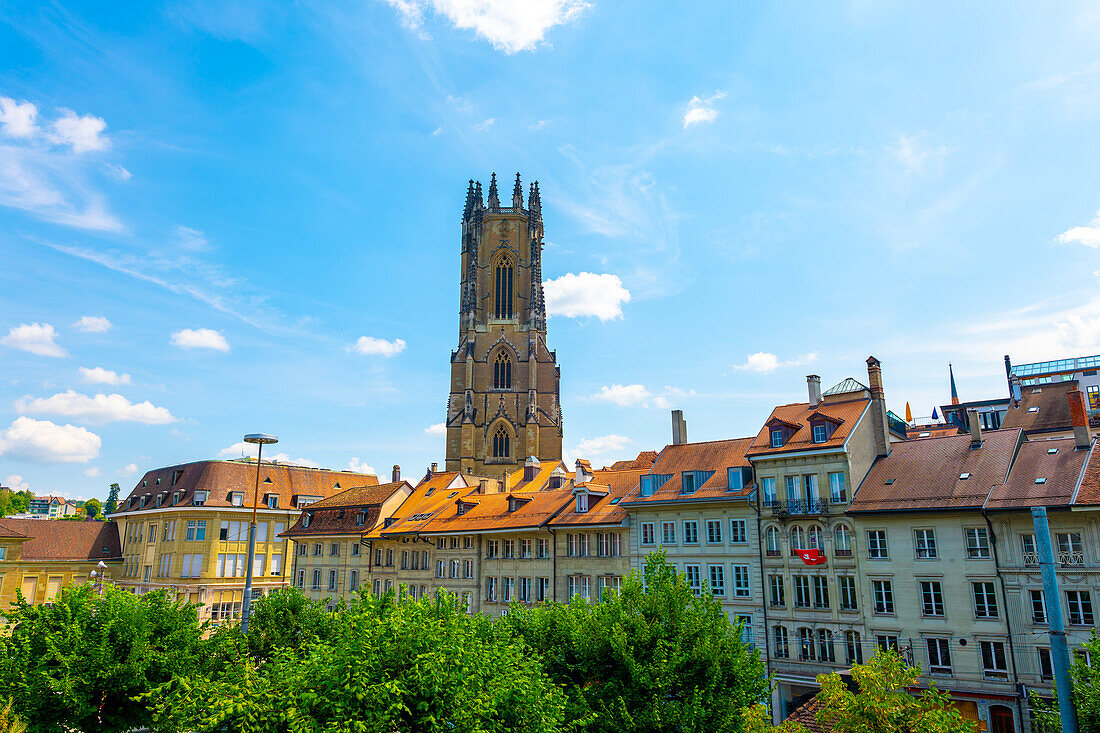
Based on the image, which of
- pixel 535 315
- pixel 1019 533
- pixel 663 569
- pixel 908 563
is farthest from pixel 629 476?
pixel 535 315

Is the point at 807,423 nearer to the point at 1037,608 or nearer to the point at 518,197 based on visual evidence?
the point at 1037,608

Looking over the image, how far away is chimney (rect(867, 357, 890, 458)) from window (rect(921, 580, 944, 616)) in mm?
7776

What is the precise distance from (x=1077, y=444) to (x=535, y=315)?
83.4 metres

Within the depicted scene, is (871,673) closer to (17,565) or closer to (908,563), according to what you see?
(908,563)

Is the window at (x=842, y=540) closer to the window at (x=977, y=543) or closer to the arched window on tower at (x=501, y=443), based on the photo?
the window at (x=977, y=543)

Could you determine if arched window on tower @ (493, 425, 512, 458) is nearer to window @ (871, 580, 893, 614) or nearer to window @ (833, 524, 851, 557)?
window @ (833, 524, 851, 557)

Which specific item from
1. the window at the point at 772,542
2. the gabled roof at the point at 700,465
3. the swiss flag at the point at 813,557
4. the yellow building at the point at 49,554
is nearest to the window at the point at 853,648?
the swiss flag at the point at 813,557

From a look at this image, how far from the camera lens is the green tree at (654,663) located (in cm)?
2042

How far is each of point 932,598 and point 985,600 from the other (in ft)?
7.01

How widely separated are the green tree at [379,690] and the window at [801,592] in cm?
2415

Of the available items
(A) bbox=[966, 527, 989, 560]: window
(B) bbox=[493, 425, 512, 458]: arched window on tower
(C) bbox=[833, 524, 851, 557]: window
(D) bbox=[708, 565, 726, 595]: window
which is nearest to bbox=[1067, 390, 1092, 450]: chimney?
(A) bbox=[966, 527, 989, 560]: window

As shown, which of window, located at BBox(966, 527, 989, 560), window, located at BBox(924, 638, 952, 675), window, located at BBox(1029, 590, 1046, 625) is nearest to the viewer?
window, located at BBox(1029, 590, 1046, 625)

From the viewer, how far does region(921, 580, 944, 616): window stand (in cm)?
3347

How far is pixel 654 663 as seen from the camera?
20969 mm
